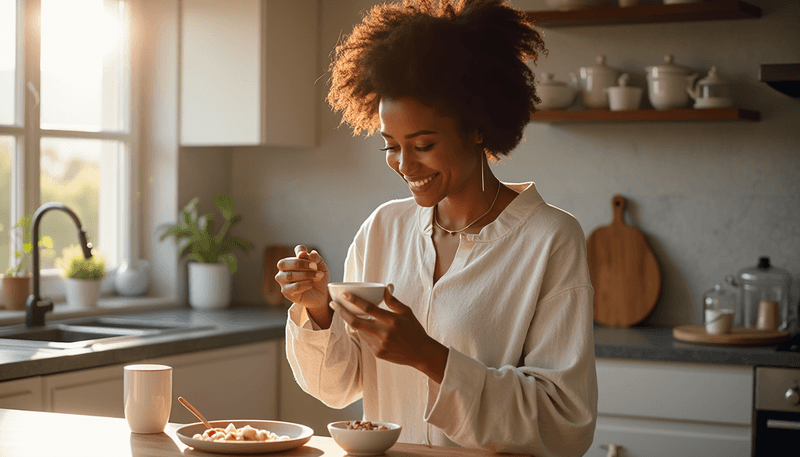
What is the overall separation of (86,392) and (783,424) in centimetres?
208

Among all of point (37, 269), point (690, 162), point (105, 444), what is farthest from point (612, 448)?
point (37, 269)

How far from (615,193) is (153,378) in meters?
2.35

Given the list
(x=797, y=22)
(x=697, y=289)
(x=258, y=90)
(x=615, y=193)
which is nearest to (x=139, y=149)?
(x=258, y=90)

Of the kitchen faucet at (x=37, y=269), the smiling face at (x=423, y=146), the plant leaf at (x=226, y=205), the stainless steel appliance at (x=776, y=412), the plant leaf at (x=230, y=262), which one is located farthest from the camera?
the plant leaf at (x=226, y=205)

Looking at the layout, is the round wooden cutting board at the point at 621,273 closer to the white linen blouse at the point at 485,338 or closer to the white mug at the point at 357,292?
the white linen blouse at the point at 485,338

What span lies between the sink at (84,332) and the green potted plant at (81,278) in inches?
4.4

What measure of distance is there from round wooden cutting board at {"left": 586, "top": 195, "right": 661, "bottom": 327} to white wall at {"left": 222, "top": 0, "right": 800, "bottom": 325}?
0.17 feet

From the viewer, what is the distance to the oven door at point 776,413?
2736 mm

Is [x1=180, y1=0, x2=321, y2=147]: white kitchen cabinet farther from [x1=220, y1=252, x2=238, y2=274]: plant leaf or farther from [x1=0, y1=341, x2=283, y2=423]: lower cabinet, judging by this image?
[x1=0, y1=341, x2=283, y2=423]: lower cabinet

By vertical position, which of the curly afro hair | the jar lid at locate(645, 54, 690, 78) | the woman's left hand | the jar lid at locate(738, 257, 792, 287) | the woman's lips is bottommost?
the jar lid at locate(738, 257, 792, 287)

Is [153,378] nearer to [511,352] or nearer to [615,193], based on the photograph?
[511,352]

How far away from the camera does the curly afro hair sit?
1.68 metres

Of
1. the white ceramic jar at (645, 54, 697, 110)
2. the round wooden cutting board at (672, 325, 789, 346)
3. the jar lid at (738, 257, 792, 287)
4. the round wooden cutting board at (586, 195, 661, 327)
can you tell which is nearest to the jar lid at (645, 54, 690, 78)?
the white ceramic jar at (645, 54, 697, 110)

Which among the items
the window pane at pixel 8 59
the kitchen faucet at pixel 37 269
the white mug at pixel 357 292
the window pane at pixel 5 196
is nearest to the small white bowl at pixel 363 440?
the white mug at pixel 357 292
